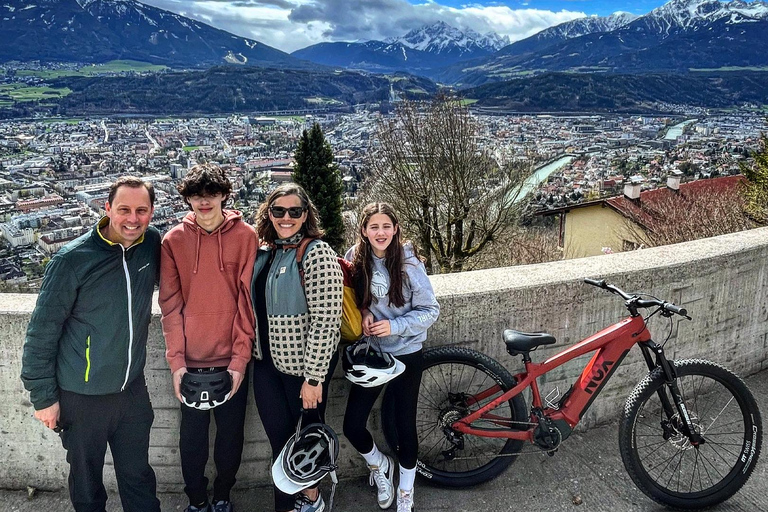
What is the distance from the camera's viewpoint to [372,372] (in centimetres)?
258

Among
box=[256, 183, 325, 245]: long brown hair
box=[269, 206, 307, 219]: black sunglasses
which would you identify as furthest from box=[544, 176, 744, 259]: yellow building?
box=[269, 206, 307, 219]: black sunglasses

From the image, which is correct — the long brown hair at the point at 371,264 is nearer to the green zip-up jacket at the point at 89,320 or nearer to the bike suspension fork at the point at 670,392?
the green zip-up jacket at the point at 89,320

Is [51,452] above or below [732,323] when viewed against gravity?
below

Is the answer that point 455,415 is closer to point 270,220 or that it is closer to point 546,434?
point 546,434

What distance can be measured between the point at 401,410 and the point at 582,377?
3.10ft

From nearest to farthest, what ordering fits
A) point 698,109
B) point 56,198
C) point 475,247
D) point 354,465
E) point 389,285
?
point 389,285 → point 354,465 → point 475,247 → point 56,198 → point 698,109

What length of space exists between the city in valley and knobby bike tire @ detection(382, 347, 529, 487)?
1657mm

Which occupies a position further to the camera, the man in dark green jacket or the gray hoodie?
the gray hoodie

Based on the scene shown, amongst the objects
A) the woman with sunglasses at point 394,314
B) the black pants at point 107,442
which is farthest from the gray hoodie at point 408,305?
the black pants at point 107,442

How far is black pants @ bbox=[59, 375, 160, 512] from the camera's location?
2311mm

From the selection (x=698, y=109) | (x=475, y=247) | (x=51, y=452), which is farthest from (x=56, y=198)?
(x=698, y=109)

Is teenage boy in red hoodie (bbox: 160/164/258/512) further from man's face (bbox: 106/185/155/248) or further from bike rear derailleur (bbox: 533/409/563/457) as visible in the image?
bike rear derailleur (bbox: 533/409/563/457)

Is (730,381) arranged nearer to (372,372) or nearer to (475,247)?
(372,372)

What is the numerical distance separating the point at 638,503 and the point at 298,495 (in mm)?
1706
